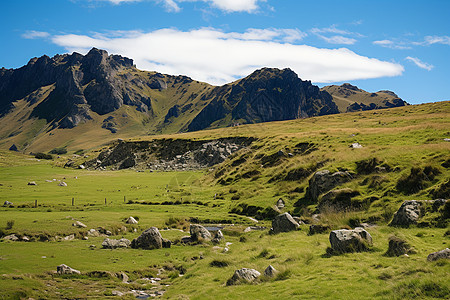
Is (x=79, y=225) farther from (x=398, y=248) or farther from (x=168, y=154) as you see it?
(x=168, y=154)

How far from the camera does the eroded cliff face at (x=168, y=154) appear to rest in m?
128

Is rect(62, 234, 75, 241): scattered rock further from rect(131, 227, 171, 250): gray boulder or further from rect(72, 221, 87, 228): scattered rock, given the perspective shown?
rect(131, 227, 171, 250): gray boulder

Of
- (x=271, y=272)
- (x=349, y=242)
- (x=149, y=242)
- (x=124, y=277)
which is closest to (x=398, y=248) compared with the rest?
(x=349, y=242)

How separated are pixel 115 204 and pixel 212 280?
1739 inches

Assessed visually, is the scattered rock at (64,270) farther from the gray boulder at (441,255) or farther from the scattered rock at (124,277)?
the gray boulder at (441,255)

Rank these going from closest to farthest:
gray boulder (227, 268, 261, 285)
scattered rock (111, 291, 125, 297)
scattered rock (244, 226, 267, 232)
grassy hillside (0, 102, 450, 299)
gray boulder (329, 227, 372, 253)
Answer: grassy hillside (0, 102, 450, 299), gray boulder (227, 268, 261, 285), gray boulder (329, 227, 372, 253), scattered rock (111, 291, 125, 297), scattered rock (244, 226, 267, 232)

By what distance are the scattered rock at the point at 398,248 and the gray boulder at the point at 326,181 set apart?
27.6m

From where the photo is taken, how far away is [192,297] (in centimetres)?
1909

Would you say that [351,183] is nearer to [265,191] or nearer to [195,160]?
[265,191]

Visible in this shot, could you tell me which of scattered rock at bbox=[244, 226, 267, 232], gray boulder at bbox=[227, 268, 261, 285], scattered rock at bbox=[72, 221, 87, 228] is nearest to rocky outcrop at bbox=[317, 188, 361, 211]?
scattered rock at bbox=[244, 226, 267, 232]

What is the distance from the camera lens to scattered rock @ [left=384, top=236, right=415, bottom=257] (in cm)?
1816

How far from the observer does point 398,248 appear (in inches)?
725

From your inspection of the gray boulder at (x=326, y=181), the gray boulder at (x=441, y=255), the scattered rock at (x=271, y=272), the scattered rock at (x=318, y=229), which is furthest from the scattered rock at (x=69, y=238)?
the gray boulder at (x=441, y=255)

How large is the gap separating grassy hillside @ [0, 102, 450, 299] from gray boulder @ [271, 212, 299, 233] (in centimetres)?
128
